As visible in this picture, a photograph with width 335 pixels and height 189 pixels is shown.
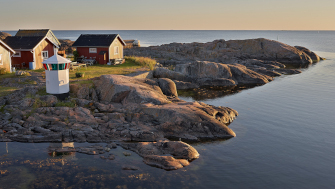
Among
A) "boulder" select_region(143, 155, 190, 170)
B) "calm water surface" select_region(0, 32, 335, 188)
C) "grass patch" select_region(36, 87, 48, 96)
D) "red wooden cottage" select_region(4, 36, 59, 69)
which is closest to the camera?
"calm water surface" select_region(0, 32, 335, 188)

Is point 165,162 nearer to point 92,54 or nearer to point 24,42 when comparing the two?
point 24,42

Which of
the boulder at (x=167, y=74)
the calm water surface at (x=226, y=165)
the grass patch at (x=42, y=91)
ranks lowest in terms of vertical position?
the calm water surface at (x=226, y=165)

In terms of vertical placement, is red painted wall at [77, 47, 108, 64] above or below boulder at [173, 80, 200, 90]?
above

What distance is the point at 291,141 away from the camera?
16328 millimetres

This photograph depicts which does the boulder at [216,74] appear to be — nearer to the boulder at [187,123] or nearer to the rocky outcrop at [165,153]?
the boulder at [187,123]

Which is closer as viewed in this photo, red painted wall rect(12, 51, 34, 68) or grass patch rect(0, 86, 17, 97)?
grass patch rect(0, 86, 17, 97)

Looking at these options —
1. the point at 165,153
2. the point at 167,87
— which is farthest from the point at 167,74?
the point at 165,153

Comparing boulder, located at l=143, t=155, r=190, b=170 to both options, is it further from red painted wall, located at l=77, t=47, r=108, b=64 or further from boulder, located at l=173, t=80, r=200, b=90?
red painted wall, located at l=77, t=47, r=108, b=64

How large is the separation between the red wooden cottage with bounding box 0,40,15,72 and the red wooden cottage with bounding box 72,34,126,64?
10.1 meters

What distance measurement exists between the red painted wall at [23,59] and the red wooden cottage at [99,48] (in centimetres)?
770

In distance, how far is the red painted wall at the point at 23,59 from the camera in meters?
29.6

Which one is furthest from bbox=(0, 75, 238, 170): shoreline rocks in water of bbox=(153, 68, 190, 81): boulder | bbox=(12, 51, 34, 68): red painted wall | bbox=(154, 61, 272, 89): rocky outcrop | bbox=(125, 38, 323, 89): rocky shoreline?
bbox=(125, 38, 323, 89): rocky shoreline

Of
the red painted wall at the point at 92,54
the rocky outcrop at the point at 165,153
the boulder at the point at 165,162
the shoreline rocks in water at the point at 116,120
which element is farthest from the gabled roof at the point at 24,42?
the boulder at the point at 165,162

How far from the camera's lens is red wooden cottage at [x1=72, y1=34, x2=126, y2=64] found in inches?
1415
